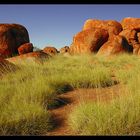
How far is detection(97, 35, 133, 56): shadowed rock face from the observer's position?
29.5 metres

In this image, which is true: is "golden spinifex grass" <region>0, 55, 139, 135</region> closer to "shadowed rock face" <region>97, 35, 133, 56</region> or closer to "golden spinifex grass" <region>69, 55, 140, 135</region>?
"golden spinifex grass" <region>69, 55, 140, 135</region>

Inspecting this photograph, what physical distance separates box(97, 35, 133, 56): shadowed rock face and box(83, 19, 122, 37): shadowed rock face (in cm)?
268

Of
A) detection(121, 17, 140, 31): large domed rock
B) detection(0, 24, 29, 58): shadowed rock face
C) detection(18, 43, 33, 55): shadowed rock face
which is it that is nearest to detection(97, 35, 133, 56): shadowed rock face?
detection(121, 17, 140, 31): large domed rock

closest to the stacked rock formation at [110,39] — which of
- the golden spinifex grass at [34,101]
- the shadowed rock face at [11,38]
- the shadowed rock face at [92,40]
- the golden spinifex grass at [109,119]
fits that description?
the shadowed rock face at [92,40]

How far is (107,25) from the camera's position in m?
35.7

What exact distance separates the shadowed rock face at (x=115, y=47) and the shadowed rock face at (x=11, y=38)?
23.2 feet

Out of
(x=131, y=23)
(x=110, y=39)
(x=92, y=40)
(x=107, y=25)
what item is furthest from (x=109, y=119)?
(x=131, y=23)

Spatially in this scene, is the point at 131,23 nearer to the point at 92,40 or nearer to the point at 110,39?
the point at 110,39

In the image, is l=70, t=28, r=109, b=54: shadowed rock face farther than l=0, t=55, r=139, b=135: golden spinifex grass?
Yes

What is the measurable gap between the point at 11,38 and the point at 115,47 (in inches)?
361

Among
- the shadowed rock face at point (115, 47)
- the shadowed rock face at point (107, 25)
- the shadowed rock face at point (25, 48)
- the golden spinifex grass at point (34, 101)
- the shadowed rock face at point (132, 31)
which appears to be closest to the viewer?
the golden spinifex grass at point (34, 101)

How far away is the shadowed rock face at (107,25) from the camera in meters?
34.4

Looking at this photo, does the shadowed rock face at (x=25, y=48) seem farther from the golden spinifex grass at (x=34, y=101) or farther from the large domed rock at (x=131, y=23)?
the large domed rock at (x=131, y=23)
